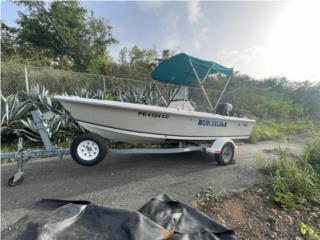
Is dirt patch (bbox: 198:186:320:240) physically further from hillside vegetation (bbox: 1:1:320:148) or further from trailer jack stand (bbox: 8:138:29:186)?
hillside vegetation (bbox: 1:1:320:148)

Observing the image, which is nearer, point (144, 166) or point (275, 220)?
point (275, 220)

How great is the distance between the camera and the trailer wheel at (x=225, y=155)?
4.01m

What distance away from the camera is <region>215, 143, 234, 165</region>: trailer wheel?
401 cm

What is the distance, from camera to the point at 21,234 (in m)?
1.19

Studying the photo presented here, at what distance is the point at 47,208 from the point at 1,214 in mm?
1178

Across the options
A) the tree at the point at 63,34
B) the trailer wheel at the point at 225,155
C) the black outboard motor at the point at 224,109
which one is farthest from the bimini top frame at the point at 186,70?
the tree at the point at 63,34

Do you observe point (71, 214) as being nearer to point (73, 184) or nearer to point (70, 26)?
point (73, 184)

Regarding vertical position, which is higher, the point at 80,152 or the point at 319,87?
the point at 319,87

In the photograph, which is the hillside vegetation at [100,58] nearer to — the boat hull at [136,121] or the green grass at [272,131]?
the green grass at [272,131]

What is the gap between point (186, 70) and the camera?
4.66 metres

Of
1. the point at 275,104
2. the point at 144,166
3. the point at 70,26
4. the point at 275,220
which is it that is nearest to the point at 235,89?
the point at 275,104

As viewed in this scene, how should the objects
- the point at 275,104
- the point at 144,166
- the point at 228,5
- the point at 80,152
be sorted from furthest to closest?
1. the point at 275,104
2. the point at 228,5
3. the point at 144,166
4. the point at 80,152

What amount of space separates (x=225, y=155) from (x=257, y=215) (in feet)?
6.39

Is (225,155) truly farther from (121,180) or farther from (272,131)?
(272,131)
